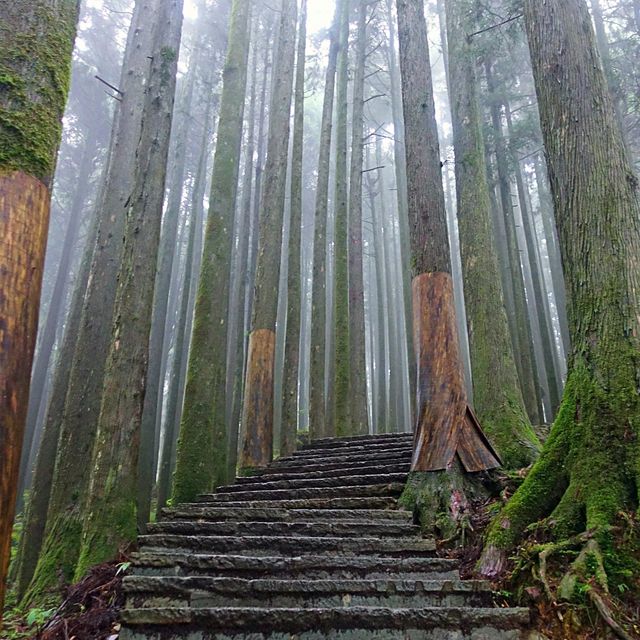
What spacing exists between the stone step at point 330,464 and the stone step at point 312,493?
77 cm

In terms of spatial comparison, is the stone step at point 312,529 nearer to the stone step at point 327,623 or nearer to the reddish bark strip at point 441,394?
the reddish bark strip at point 441,394

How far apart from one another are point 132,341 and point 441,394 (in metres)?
3.34

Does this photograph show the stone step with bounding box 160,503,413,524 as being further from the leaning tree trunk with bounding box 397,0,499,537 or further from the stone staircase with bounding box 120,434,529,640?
the leaning tree trunk with bounding box 397,0,499,537

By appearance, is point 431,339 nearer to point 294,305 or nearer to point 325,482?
point 325,482

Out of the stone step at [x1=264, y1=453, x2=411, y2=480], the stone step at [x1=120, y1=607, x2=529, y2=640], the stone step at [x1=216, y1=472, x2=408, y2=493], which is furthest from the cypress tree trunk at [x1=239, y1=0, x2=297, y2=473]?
the stone step at [x1=120, y1=607, x2=529, y2=640]

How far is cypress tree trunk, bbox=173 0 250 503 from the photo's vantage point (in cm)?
654

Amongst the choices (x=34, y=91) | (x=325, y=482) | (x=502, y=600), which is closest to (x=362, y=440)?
(x=325, y=482)

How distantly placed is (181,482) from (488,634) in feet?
14.8

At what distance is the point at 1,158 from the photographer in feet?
7.13

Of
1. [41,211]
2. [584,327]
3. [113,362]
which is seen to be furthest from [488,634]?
[113,362]

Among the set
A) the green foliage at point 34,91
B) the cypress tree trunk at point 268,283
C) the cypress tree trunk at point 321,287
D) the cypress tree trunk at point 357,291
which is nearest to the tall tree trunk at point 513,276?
the cypress tree trunk at point 357,291

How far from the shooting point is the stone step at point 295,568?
3426 millimetres

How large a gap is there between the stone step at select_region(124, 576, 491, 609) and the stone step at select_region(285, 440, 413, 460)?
11.5 ft

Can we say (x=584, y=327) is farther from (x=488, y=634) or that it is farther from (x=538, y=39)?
(x=538, y=39)
